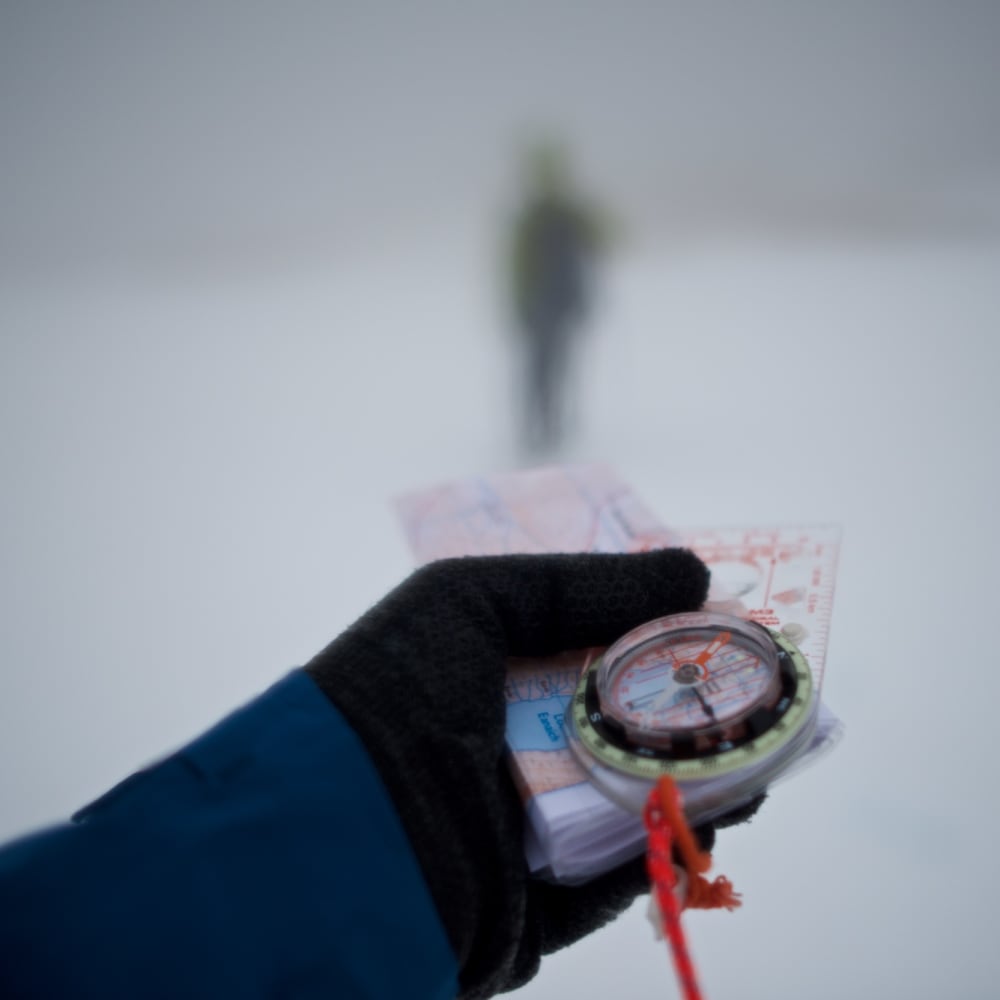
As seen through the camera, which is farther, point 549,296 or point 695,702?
point 549,296

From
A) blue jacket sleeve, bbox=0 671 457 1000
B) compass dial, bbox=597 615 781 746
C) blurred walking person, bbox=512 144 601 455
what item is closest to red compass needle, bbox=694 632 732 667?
compass dial, bbox=597 615 781 746

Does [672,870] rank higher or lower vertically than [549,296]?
lower

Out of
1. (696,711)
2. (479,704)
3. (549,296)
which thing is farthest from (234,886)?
(549,296)

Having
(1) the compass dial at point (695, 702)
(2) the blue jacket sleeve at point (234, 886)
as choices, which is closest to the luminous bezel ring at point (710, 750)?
(1) the compass dial at point (695, 702)

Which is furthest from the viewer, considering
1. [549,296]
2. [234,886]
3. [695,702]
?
[549,296]

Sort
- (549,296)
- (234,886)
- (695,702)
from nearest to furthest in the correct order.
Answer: (234,886) < (695,702) < (549,296)

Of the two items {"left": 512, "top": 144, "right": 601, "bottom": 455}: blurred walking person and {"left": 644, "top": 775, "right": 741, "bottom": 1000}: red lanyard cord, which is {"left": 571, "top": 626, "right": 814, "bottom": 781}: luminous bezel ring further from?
{"left": 512, "top": 144, "right": 601, "bottom": 455}: blurred walking person

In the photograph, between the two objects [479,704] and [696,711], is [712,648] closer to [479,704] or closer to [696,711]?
[696,711]
